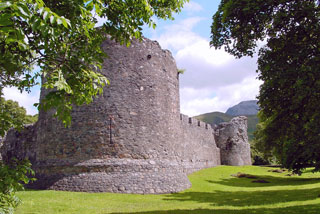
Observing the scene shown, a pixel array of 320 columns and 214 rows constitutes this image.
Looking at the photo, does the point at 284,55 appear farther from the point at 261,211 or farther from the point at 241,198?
the point at 241,198

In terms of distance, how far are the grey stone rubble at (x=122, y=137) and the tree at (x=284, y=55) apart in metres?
5.54

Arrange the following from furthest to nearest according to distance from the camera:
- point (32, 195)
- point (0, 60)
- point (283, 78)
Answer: point (32, 195) < point (283, 78) < point (0, 60)

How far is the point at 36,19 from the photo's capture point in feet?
10.9

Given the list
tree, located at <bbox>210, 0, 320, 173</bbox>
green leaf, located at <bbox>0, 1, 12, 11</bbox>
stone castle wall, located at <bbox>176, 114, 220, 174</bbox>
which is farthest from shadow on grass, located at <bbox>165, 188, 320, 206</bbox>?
green leaf, located at <bbox>0, 1, 12, 11</bbox>

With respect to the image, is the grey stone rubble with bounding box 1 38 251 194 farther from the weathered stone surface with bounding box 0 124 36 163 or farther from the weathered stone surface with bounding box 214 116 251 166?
the weathered stone surface with bounding box 214 116 251 166

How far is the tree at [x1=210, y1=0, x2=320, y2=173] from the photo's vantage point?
8188 millimetres

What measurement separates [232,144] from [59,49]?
3015 centimetres

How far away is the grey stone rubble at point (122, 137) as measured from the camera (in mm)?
13102

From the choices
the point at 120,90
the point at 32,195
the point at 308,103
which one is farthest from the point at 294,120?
the point at 32,195

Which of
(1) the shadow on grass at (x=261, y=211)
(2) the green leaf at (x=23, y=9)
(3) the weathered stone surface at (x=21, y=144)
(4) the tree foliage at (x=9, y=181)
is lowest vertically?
(1) the shadow on grass at (x=261, y=211)

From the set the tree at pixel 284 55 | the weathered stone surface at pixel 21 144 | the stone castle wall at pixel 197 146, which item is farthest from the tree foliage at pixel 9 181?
the stone castle wall at pixel 197 146

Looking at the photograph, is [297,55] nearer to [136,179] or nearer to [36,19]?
[36,19]

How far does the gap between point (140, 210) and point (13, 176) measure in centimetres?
602

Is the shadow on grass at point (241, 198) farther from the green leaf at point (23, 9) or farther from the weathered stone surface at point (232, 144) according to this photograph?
the weathered stone surface at point (232, 144)
